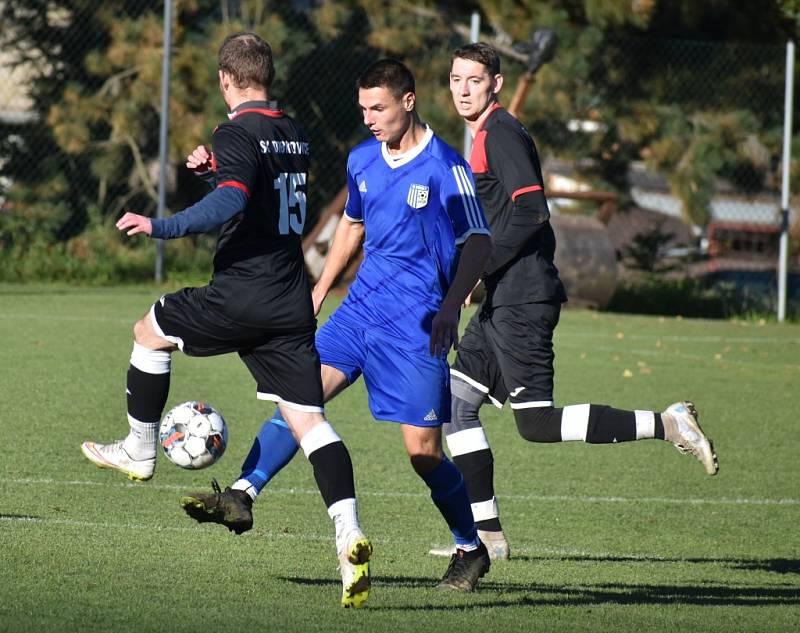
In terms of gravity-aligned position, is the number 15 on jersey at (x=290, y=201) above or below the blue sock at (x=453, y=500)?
above

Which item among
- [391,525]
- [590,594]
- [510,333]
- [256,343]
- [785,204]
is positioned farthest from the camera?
[785,204]

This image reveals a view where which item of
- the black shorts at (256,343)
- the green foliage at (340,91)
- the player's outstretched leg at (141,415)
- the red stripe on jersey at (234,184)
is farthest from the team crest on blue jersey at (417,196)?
the green foliage at (340,91)

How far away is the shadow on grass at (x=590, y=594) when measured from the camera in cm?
553

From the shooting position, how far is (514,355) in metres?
6.83

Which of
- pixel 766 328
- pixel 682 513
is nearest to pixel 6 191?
pixel 766 328

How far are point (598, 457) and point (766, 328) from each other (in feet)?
30.2

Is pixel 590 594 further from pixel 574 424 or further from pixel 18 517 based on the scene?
pixel 18 517

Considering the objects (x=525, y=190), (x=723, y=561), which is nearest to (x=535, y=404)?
(x=525, y=190)

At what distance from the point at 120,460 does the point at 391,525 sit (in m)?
1.71

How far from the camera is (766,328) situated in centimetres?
1809

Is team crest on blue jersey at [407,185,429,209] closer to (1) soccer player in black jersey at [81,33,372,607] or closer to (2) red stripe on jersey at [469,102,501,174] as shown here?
(1) soccer player in black jersey at [81,33,372,607]

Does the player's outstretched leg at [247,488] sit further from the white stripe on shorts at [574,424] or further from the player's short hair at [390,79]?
the white stripe on shorts at [574,424]

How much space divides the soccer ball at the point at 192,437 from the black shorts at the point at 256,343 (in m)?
0.34

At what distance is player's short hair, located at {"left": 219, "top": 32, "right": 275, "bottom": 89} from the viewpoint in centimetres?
545
